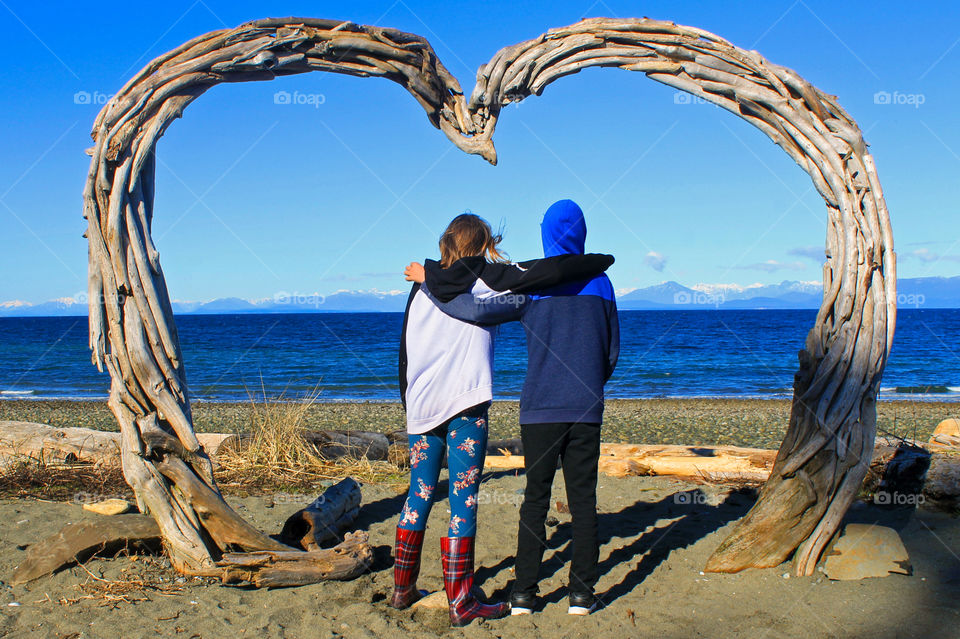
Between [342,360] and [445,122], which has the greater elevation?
[445,122]

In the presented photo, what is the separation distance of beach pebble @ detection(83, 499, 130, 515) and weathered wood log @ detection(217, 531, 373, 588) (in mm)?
1577

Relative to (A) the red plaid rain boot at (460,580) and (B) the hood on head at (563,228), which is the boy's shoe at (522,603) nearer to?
(A) the red plaid rain boot at (460,580)

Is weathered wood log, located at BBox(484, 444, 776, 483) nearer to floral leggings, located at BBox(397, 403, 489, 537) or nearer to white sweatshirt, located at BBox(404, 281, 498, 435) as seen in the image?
floral leggings, located at BBox(397, 403, 489, 537)

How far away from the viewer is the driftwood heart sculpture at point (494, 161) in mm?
3617

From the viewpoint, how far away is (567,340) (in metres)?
3.32

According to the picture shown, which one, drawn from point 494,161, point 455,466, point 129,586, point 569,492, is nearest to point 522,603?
point 569,492

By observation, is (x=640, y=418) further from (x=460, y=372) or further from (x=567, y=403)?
(x=460, y=372)

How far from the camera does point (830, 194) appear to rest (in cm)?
368

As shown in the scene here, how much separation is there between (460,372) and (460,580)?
102cm

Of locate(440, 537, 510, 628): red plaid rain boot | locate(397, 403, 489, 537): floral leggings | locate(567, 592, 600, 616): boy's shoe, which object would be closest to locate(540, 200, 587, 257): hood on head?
locate(397, 403, 489, 537): floral leggings

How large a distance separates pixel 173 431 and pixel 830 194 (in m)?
3.92

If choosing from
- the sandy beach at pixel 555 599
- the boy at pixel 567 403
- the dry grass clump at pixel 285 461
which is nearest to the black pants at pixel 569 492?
the boy at pixel 567 403

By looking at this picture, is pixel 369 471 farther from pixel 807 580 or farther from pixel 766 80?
pixel 766 80

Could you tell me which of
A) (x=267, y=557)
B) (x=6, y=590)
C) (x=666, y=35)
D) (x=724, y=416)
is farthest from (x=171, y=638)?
(x=724, y=416)
